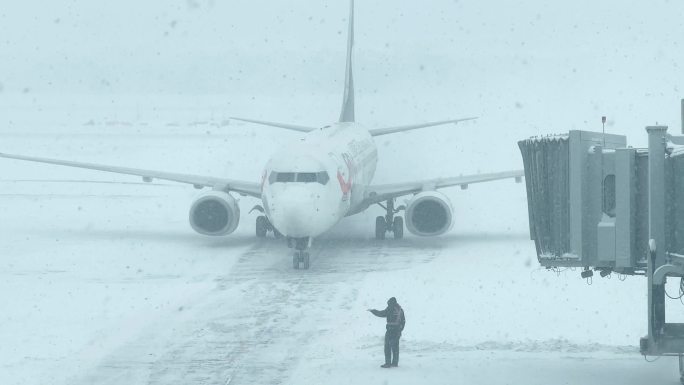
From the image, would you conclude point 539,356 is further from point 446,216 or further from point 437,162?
point 437,162

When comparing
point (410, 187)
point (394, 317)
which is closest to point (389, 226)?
point (410, 187)

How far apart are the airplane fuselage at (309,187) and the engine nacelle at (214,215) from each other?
2516 millimetres

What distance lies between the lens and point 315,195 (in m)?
26.3

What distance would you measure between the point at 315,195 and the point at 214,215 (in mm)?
4775

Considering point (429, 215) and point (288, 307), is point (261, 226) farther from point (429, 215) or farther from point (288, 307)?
point (288, 307)

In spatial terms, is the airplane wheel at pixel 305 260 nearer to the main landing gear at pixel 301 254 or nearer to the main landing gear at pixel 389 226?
the main landing gear at pixel 301 254

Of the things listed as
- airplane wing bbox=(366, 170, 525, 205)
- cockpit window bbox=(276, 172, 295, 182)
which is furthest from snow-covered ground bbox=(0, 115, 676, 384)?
cockpit window bbox=(276, 172, 295, 182)

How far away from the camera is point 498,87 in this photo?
117 meters

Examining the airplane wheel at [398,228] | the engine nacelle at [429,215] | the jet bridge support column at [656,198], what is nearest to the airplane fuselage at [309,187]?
the engine nacelle at [429,215]

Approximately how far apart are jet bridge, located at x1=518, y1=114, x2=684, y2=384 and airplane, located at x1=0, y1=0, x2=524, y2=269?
37.6 feet

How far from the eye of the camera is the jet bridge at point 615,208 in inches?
528

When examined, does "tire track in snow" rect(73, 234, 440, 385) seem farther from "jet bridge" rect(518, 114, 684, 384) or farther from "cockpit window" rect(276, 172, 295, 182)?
"jet bridge" rect(518, 114, 684, 384)

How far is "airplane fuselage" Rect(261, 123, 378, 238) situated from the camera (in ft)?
84.7

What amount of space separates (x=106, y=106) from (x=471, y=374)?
394 feet
